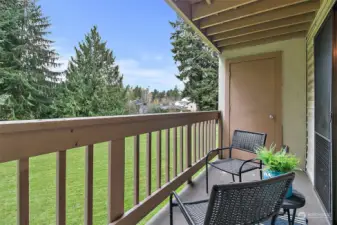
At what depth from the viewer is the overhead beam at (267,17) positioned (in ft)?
8.88

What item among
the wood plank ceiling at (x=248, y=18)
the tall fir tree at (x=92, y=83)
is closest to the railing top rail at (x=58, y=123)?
the wood plank ceiling at (x=248, y=18)

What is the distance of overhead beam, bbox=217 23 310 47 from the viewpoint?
10.9ft

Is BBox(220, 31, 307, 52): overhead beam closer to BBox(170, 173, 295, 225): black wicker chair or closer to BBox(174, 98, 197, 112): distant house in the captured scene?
BBox(170, 173, 295, 225): black wicker chair

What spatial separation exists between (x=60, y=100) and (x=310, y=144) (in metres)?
16.7

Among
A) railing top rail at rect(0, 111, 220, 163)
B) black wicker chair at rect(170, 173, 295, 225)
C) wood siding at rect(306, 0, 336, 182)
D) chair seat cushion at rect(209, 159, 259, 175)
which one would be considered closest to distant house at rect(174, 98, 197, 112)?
wood siding at rect(306, 0, 336, 182)

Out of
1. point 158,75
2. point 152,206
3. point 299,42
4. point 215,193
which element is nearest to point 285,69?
point 299,42

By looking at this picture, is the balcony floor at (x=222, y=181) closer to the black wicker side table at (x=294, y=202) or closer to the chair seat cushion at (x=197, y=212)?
the chair seat cushion at (x=197, y=212)

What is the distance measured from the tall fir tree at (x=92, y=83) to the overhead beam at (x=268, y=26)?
49.7 ft

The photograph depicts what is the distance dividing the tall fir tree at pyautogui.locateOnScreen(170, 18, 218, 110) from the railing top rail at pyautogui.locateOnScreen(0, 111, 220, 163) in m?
13.3

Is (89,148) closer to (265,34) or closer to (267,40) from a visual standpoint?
(265,34)

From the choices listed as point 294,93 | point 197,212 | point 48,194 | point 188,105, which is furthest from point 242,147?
point 188,105

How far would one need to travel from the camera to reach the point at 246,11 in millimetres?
2869

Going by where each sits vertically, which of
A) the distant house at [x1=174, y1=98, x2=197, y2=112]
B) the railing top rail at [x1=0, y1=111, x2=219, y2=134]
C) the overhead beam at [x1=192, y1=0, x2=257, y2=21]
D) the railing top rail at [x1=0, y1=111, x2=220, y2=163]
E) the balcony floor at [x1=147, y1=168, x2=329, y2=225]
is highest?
the overhead beam at [x1=192, y1=0, x2=257, y2=21]

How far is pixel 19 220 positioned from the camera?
954 mm
